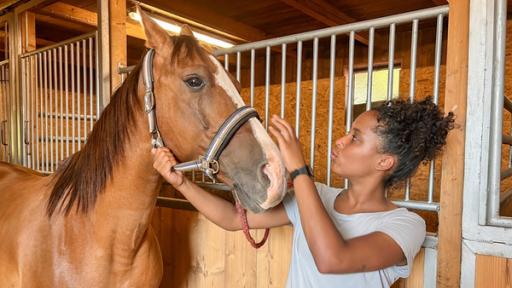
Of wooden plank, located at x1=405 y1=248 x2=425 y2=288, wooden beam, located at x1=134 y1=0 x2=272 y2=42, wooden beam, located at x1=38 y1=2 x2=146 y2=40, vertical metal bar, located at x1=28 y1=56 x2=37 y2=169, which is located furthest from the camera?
wooden beam, located at x1=134 y1=0 x2=272 y2=42

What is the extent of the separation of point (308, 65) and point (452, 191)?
521cm

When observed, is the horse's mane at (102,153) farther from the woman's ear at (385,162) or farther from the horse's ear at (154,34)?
the woman's ear at (385,162)

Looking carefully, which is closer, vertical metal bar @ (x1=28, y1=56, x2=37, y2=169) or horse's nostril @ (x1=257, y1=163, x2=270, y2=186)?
horse's nostril @ (x1=257, y1=163, x2=270, y2=186)

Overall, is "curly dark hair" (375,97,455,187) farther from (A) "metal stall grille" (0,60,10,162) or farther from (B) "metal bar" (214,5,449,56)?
(A) "metal stall grille" (0,60,10,162)

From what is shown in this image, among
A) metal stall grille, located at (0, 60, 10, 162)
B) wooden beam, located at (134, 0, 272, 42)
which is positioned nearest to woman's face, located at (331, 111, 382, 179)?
wooden beam, located at (134, 0, 272, 42)

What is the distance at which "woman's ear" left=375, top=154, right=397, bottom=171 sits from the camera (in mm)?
862

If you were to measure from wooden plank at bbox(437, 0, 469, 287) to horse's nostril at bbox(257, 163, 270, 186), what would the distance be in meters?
0.52

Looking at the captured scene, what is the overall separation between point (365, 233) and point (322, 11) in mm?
3024

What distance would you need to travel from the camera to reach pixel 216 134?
0.86 meters

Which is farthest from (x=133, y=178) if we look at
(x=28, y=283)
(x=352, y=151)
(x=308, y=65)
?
(x=308, y=65)

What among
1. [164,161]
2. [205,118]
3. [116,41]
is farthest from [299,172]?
[116,41]

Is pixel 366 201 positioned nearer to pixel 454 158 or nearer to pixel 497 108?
pixel 454 158

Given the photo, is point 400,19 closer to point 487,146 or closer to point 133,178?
point 487,146

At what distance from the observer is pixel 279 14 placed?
12.3 ft
